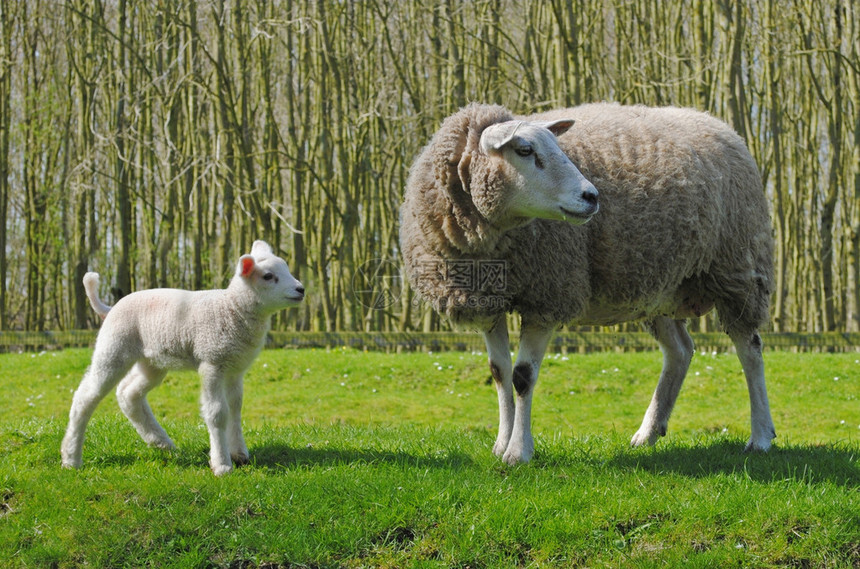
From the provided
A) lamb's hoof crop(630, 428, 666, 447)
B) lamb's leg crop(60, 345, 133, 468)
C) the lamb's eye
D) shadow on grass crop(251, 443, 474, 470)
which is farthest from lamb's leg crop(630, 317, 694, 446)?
lamb's leg crop(60, 345, 133, 468)

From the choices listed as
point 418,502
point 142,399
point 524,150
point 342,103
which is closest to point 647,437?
point 418,502

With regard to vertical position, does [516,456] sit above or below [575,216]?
below

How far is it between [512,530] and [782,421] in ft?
20.9

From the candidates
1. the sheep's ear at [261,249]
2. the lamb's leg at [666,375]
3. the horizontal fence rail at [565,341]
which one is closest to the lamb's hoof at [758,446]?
the lamb's leg at [666,375]

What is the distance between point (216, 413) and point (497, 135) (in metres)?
→ 2.28

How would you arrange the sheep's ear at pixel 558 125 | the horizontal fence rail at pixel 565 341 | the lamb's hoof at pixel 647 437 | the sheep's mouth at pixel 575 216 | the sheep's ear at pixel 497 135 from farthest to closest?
the horizontal fence rail at pixel 565 341 < the lamb's hoof at pixel 647 437 < the sheep's ear at pixel 558 125 < the sheep's ear at pixel 497 135 < the sheep's mouth at pixel 575 216

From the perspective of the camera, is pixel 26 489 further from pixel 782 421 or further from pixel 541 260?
pixel 782 421

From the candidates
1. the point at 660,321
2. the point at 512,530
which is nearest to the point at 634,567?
the point at 512,530

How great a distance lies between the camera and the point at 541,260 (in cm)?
526

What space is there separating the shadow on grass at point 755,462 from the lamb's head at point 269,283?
2.26 metres

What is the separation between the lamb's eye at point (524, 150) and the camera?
4.86 meters

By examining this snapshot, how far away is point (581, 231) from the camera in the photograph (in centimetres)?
547

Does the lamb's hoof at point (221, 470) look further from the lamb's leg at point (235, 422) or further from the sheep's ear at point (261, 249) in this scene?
the sheep's ear at point (261, 249)

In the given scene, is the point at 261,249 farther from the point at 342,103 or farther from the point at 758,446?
the point at 342,103
